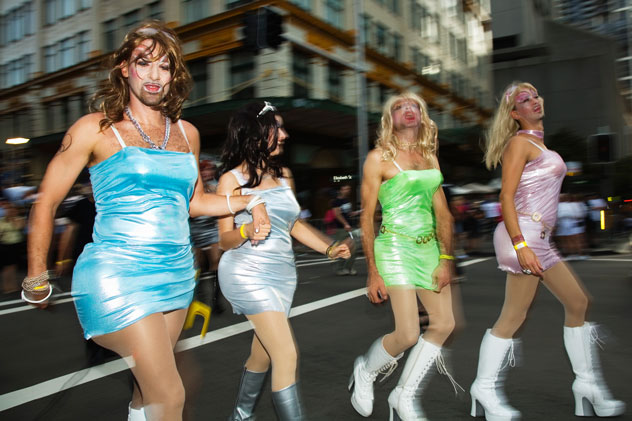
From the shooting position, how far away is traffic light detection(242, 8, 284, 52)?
10.3 metres

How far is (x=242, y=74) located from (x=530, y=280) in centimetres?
2166

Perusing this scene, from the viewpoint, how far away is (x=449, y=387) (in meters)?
4.30

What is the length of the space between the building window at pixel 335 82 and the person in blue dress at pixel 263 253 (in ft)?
77.9

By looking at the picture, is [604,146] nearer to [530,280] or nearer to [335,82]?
[530,280]

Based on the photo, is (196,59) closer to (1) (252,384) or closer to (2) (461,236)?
(2) (461,236)

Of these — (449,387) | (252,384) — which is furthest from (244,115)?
(449,387)

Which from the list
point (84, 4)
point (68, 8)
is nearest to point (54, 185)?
point (84, 4)

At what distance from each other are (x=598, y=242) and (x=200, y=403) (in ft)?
55.0

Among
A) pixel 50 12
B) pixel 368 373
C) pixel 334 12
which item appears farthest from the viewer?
pixel 50 12

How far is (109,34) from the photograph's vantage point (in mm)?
30266

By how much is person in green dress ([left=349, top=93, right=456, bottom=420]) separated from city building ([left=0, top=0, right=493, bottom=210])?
14.0 metres

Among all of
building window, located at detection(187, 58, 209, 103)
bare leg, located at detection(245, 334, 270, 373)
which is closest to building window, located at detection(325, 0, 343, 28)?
building window, located at detection(187, 58, 209, 103)

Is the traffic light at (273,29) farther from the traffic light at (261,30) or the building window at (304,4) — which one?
the building window at (304,4)

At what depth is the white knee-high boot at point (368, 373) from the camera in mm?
3621
